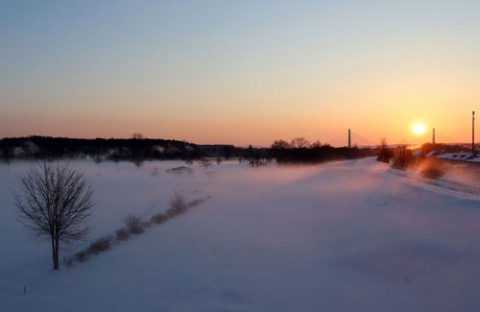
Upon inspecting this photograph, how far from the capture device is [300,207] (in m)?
39.1

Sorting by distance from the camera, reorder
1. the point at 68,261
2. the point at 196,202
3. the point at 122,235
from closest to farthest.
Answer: the point at 68,261
the point at 122,235
the point at 196,202

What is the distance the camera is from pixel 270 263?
2052 centimetres

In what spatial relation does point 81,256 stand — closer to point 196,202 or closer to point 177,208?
point 177,208

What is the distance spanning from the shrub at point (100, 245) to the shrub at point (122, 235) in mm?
619

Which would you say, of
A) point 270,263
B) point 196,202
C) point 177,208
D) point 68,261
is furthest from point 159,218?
point 270,263

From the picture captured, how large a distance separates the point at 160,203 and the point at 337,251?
24.3 metres

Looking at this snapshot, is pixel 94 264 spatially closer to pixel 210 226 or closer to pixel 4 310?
pixel 4 310

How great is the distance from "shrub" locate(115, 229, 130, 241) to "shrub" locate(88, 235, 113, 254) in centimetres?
62

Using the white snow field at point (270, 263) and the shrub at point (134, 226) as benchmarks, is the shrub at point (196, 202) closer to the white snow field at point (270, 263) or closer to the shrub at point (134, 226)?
the white snow field at point (270, 263)

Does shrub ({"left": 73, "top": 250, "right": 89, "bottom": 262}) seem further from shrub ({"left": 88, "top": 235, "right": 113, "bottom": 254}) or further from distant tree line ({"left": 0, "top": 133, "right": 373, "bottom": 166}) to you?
distant tree line ({"left": 0, "top": 133, "right": 373, "bottom": 166})

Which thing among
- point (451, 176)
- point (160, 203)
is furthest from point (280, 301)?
point (451, 176)

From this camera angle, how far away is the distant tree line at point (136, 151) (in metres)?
114

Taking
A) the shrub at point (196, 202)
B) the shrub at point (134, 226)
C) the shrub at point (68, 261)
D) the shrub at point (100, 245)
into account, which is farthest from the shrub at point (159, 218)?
the shrub at point (68, 261)

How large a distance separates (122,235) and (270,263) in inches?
419
